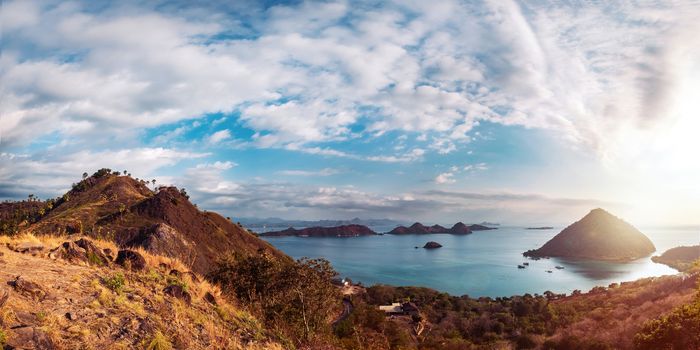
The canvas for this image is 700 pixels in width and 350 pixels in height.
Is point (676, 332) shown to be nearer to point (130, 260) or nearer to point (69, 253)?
point (130, 260)

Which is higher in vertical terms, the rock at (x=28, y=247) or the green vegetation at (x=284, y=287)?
the rock at (x=28, y=247)

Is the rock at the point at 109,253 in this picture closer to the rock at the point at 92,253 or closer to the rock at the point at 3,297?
the rock at the point at 92,253

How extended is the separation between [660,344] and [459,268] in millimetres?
169185

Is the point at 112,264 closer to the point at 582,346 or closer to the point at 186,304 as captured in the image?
the point at 186,304

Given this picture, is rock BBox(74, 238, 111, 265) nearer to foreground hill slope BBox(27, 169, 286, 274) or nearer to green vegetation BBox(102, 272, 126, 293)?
green vegetation BBox(102, 272, 126, 293)

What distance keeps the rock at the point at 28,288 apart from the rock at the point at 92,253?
393cm

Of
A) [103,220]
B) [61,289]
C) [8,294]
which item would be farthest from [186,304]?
[103,220]

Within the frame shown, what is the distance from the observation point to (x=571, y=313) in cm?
5400

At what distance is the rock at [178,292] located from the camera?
42.1 feet

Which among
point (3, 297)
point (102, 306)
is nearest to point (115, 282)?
point (102, 306)

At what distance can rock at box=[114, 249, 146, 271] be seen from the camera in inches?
556

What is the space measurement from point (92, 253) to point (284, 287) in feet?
38.8

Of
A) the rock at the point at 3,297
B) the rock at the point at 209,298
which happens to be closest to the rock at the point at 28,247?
the rock at the point at 3,297

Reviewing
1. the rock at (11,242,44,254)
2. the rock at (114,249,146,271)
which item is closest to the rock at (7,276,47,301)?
the rock at (11,242,44,254)
